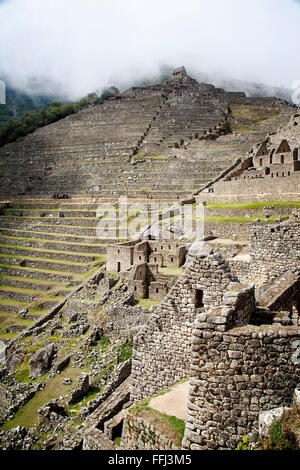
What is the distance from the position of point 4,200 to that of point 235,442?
41427 mm

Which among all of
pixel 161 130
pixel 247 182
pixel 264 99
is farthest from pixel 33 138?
pixel 247 182

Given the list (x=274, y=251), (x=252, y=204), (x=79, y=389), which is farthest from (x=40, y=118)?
(x=274, y=251)

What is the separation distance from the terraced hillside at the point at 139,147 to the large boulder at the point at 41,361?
18043 millimetres

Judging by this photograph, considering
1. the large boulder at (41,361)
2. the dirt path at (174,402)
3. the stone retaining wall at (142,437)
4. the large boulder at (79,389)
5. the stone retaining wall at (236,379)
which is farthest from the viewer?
the large boulder at (41,361)

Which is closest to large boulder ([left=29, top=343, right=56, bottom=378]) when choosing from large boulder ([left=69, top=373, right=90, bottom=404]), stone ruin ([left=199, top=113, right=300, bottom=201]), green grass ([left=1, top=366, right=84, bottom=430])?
green grass ([left=1, top=366, right=84, bottom=430])

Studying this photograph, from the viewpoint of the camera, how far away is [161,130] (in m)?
46.9

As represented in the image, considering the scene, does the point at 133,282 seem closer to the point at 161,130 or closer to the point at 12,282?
the point at 12,282

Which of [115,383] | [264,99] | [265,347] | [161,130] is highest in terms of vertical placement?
[264,99]

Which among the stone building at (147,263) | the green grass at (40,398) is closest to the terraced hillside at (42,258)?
the stone building at (147,263)

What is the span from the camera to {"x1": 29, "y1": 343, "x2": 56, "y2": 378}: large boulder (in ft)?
43.6

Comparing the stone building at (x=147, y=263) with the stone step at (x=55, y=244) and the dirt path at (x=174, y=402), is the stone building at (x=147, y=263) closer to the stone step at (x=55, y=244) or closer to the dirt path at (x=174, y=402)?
the stone step at (x=55, y=244)

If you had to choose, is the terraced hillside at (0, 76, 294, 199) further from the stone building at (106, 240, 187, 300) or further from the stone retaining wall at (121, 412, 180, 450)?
the stone retaining wall at (121, 412, 180, 450)

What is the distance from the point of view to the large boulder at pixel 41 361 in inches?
523
